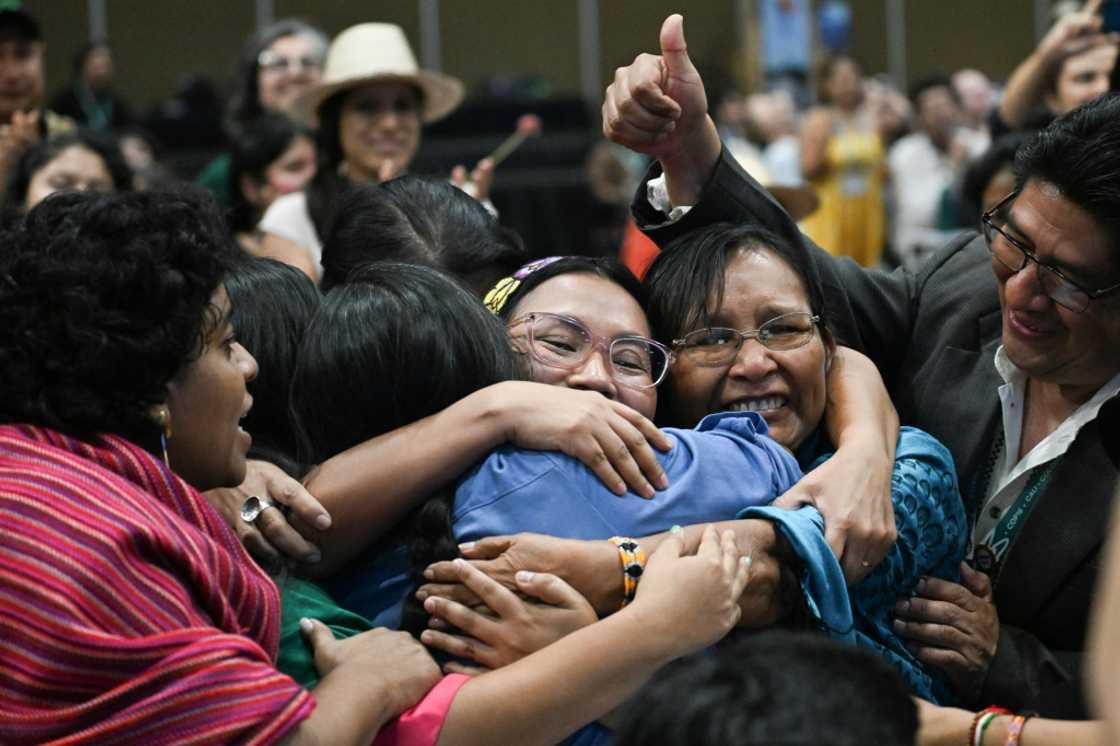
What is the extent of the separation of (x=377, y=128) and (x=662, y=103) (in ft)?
7.95

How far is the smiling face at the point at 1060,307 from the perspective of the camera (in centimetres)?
217

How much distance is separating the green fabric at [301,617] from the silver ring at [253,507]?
94 millimetres

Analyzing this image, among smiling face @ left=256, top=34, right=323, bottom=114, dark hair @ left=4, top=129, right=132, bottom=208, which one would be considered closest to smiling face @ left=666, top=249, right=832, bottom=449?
dark hair @ left=4, top=129, right=132, bottom=208

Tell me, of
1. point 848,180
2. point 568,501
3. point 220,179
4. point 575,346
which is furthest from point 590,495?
point 848,180

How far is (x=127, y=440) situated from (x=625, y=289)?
0.85 metres

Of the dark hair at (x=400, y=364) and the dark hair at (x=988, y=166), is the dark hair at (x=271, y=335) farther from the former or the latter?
the dark hair at (x=988, y=166)

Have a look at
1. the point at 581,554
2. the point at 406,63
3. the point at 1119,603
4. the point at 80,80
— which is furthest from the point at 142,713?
the point at 80,80

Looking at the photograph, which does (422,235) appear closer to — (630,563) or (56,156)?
(630,563)

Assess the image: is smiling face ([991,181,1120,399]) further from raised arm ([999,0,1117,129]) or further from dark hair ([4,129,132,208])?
dark hair ([4,129,132,208])

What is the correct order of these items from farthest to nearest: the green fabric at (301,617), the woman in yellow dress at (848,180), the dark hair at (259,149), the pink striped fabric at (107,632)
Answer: the woman in yellow dress at (848,180) < the dark hair at (259,149) < the green fabric at (301,617) < the pink striped fabric at (107,632)

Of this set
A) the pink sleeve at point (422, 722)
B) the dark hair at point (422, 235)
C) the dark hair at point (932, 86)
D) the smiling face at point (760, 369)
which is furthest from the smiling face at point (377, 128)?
the dark hair at point (932, 86)

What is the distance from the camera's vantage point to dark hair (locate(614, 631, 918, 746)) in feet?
3.34

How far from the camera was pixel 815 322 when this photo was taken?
2.25 m

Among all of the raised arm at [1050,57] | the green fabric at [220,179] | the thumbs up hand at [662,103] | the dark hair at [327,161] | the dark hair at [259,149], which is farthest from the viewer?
the green fabric at [220,179]
